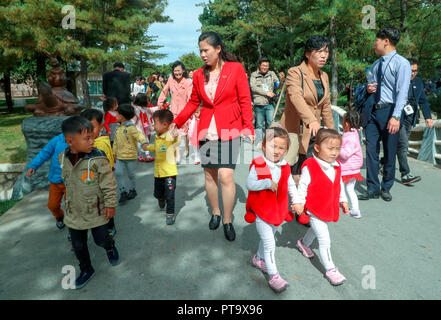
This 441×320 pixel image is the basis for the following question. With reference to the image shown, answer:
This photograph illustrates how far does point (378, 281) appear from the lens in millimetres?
2549

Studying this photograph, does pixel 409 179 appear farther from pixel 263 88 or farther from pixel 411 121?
pixel 263 88

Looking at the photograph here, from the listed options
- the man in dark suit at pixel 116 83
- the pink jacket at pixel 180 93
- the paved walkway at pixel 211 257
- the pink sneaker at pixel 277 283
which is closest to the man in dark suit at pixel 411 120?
the paved walkway at pixel 211 257

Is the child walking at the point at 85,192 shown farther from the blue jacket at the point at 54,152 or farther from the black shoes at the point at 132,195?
the black shoes at the point at 132,195

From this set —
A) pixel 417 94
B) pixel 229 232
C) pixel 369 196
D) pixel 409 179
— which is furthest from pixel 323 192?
pixel 417 94

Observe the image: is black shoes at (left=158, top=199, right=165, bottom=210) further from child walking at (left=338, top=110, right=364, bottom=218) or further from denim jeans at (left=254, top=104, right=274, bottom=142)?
denim jeans at (left=254, top=104, right=274, bottom=142)

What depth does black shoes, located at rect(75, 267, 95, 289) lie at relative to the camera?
251cm

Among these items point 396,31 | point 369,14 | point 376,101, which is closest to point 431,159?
point 376,101

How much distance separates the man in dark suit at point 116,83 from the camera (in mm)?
7020

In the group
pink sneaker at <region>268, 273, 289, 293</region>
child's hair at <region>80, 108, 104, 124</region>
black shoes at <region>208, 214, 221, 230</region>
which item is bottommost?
pink sneaker at <region>268, 273, 289, 293</region>

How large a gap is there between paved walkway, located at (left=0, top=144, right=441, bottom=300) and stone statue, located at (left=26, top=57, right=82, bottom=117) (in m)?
1.85

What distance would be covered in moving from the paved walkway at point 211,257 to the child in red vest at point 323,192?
0.25m

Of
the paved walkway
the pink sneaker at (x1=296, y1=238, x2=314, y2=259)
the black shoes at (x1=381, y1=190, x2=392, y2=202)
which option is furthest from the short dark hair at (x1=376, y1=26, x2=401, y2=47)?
the pink sneaker at (x1=296, y1=238, x2=314, y2=259)

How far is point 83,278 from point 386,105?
4138 millimetres
